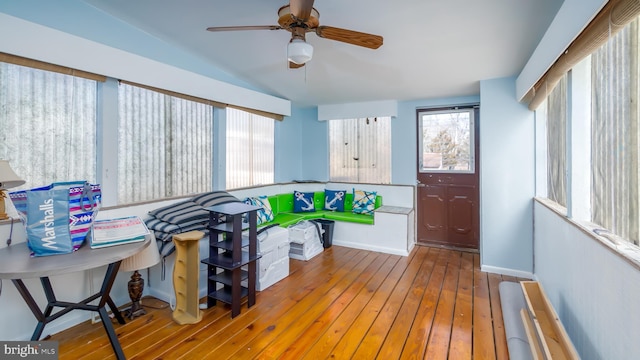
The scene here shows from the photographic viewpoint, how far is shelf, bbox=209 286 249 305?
7.83ft

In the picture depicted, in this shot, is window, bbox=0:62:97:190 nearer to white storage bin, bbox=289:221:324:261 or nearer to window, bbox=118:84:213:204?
window, bbox=118:84:213:204

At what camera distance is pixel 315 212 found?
4508 millimetres

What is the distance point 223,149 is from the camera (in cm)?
363

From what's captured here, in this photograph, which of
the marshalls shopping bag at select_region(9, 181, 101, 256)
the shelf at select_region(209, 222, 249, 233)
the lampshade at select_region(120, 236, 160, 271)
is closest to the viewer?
the marshalls shopping bag at select_region(9, 181, 101, 256)

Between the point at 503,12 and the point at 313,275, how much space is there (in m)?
2.99

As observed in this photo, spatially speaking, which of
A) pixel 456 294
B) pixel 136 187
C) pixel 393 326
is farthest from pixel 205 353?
pixel 456 294

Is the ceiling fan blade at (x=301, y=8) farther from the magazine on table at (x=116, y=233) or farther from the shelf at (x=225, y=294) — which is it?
the shelf at (x=225, y=294)

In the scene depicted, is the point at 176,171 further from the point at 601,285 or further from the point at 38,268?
the point at 601,285

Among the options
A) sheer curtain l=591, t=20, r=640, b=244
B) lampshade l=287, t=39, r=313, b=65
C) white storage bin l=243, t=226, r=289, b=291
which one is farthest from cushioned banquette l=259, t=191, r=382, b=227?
sheer curtain l=591, t=20, r=640, b=244

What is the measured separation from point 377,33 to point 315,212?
2759 mm

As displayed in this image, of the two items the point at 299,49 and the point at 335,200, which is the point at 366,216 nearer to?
the point at 335,200

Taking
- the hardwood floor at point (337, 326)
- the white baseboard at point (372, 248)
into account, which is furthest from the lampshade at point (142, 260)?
the white baseboard at point (372, 248)

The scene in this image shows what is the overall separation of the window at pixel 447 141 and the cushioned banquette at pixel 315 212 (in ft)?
3.35

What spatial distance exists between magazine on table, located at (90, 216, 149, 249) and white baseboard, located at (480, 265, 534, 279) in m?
3.57
